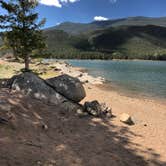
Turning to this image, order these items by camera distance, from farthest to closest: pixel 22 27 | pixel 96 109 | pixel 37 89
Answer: pixel 22 27 < pixel 37 89 < pixel 96 109

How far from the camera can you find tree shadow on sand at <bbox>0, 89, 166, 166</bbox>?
5016 millimetres

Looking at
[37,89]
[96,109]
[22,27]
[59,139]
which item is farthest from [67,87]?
[22,27]

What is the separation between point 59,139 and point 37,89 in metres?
3.45

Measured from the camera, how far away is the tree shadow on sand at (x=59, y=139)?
5016 mm

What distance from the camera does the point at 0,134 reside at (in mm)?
5543

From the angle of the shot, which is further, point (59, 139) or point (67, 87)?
point (67, 87)

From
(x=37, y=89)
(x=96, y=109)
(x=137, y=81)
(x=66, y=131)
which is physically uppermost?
(x=37, y=89)

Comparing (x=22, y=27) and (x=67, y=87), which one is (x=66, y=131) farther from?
(x=22, y=27)

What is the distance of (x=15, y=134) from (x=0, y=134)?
1.19ft

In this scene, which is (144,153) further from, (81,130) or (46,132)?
(46,132)

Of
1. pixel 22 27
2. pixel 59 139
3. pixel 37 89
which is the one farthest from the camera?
pixel 22 27

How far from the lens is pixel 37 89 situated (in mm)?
9297

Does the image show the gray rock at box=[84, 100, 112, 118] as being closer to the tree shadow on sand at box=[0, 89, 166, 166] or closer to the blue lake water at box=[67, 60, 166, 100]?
the tree shadow on sand at box=[0, 89, 166, 166]

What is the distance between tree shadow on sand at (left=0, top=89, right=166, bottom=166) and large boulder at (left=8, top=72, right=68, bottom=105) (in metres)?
0.58
